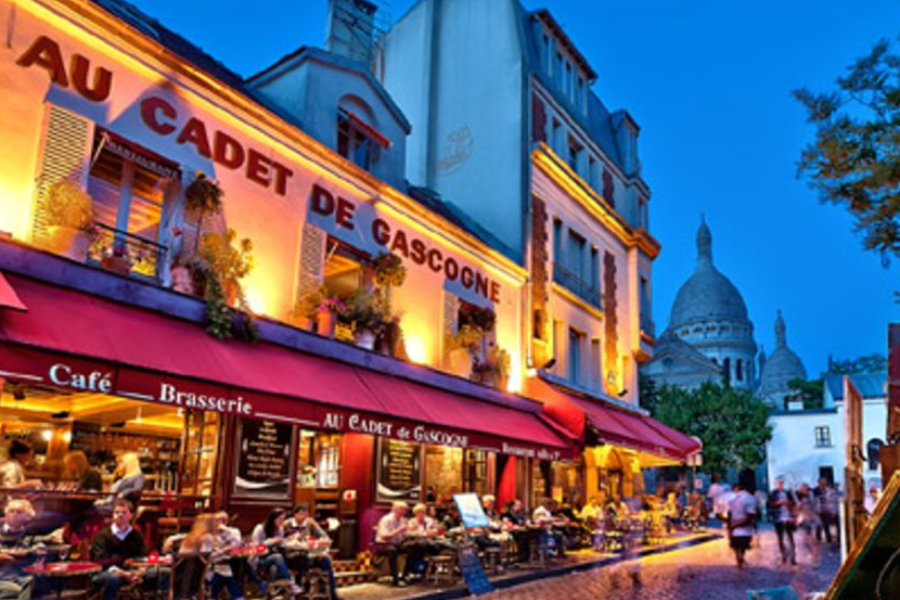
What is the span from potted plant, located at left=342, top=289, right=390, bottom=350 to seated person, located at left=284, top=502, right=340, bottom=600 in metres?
3.39

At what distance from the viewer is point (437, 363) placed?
15.1 metres

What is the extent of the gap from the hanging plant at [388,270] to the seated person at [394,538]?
13.6ft

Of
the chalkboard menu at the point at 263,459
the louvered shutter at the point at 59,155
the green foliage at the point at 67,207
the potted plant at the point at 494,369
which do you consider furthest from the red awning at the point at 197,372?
the potted plant at the point at 494,369

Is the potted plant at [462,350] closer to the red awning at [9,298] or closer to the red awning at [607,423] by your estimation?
the red awning at [607,423]

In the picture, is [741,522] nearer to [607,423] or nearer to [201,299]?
[607,423]

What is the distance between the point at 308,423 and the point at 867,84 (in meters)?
8.42

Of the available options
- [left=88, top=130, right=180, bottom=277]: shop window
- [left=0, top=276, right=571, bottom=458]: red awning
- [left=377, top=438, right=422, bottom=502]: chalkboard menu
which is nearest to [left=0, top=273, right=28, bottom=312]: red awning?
[left=0, top=276, right=571, bottom=458]: red awning

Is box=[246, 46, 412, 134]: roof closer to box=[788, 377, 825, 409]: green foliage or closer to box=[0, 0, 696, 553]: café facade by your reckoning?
box=[0, 0, 696, 553]: café facade

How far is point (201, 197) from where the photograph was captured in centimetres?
1038

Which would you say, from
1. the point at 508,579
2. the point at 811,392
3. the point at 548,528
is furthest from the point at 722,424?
the point at 508,579

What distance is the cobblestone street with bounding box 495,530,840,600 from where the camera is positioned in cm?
1077

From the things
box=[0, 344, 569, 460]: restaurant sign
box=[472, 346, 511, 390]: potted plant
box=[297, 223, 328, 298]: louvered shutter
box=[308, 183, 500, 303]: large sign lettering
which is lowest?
box=[0, 344, 569, 460]: restaurant sign

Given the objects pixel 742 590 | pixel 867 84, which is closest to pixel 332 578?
pixel 742 590

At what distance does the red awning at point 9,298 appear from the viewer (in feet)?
23.1
